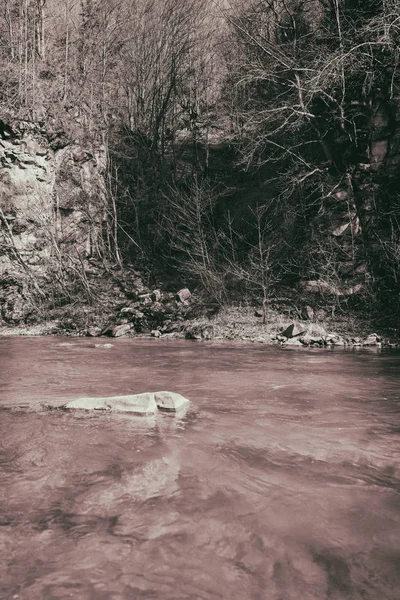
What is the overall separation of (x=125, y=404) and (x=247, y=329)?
9.26 metres

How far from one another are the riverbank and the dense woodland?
2.96 ft

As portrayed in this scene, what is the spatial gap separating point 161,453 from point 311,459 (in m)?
1.22

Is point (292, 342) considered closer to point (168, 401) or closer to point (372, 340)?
point (372, 340)

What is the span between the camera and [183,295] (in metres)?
16.9

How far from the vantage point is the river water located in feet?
7.41

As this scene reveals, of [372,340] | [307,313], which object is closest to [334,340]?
[372,340]

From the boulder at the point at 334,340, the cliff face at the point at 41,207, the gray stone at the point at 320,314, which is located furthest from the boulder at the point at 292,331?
the cliff face at the point at 41,207

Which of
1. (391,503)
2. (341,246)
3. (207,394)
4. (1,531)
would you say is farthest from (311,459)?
(341,246)

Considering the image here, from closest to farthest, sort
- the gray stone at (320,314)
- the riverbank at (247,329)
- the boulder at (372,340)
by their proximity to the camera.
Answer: the boulder at (372,340)
the riverbank at (247,329)
the gray stone at (320,314)

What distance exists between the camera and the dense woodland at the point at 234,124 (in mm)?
15047

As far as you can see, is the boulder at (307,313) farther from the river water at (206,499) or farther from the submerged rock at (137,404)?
the submerged rock at (137,404)

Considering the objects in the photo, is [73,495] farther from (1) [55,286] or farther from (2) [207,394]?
(1) [55,286]

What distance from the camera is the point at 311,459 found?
12.6 ft

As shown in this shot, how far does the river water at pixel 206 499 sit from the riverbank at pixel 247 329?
20.7 feet
